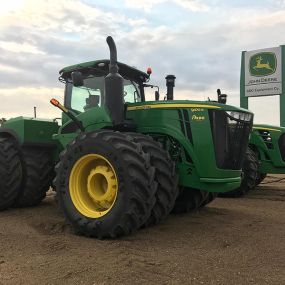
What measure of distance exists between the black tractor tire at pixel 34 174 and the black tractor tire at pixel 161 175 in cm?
244

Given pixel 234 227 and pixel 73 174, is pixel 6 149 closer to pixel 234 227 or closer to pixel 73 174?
pixel 73 174

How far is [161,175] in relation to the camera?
205 inches

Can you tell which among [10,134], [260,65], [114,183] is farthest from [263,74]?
[114,183]

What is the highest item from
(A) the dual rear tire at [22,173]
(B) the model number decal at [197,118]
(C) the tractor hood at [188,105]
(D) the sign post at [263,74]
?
(D) the sign post at [263,74]

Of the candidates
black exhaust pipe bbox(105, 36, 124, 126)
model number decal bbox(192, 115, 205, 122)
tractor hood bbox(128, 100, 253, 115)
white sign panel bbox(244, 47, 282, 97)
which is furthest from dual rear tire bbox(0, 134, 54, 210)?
white sign panel bbox(244, 47, 282, 97)

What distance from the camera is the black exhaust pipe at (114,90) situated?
577 centimetres

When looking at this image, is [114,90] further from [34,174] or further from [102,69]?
[34,174]

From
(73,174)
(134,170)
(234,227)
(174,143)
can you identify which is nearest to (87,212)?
(73,174)

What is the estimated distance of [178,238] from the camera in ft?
17.1

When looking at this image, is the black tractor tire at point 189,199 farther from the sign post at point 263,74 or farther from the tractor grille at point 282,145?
the sign post at point 263,74

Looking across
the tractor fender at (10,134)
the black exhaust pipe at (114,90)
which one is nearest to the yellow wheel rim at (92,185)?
the black exhaust pipe at (114,90)

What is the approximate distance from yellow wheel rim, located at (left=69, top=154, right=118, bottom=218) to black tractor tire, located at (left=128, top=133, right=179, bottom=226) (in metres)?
0.51

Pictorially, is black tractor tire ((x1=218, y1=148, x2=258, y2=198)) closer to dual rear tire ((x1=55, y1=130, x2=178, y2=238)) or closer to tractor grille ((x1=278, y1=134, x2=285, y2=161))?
tractor grille ((x1=278, y1=134, x2=285, y2=161))

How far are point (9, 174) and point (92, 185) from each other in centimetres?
202
